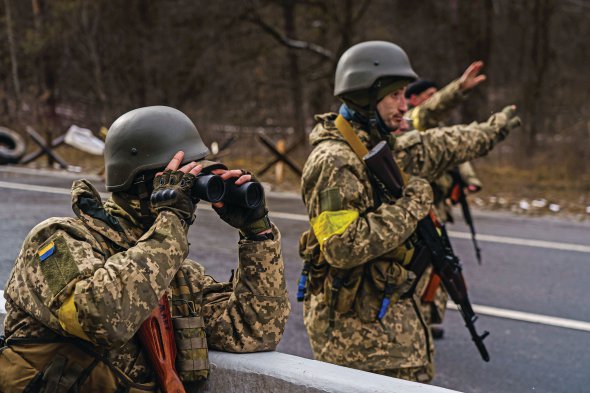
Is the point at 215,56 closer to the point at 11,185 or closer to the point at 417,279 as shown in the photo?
the point at 11,185

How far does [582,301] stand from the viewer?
7.10 metres

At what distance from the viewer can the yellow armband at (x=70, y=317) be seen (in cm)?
226

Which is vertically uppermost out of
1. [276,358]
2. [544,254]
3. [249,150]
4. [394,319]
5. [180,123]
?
[180,123]

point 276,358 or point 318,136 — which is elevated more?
point 318,136

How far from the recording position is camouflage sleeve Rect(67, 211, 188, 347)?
7.38 ft

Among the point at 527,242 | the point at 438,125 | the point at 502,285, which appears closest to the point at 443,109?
the point at 438,125

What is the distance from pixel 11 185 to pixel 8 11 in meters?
14.0

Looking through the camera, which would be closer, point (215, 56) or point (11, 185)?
point (11, 185)

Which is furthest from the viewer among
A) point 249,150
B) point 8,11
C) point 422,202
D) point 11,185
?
point 8,11

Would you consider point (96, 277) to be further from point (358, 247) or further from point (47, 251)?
point (358, 247)

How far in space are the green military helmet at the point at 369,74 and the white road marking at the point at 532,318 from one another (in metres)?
3.14

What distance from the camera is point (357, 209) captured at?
3.72 m

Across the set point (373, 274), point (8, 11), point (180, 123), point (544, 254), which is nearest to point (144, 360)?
point (180, 123)

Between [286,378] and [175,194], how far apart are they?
77 centimetres
